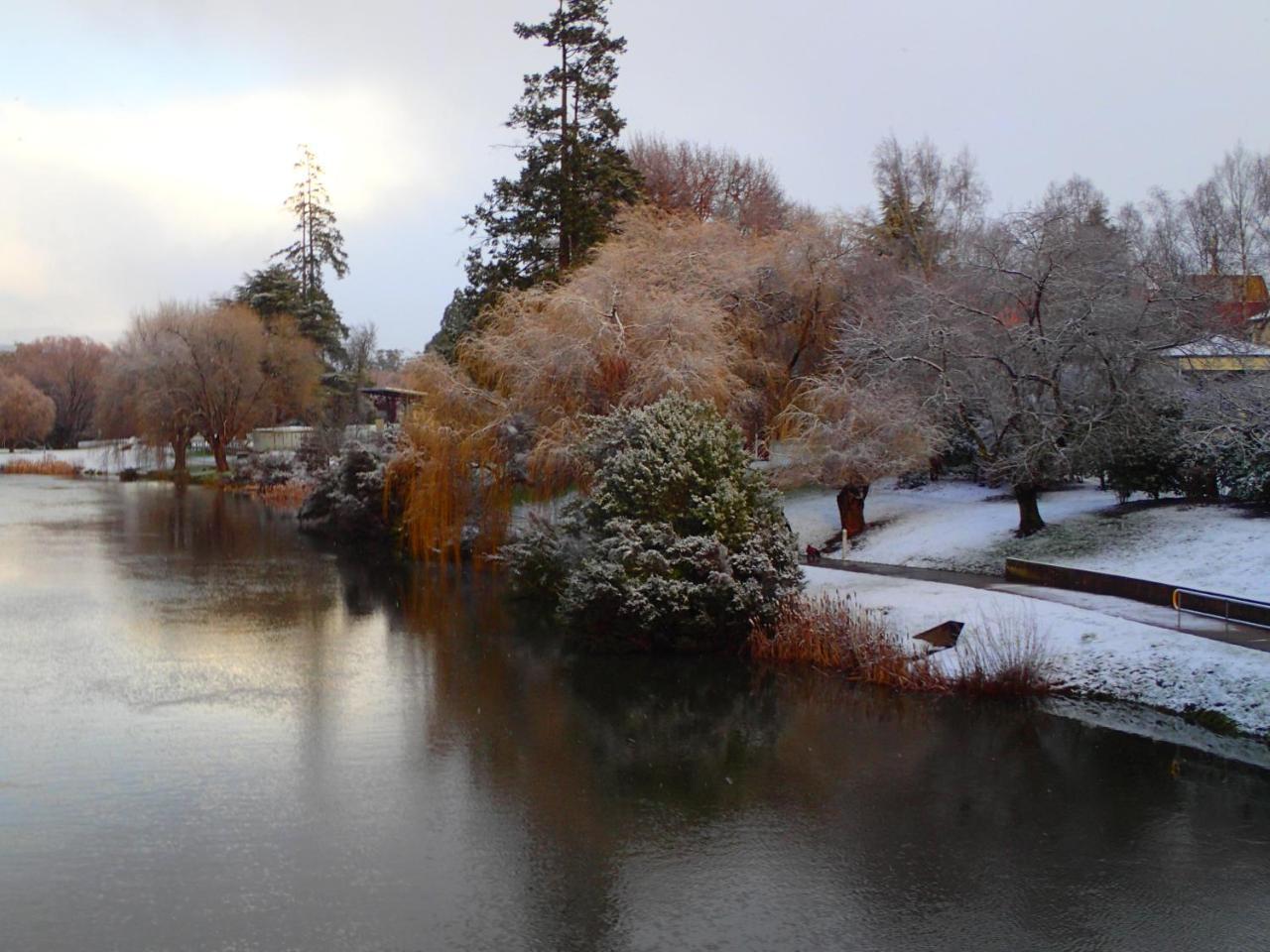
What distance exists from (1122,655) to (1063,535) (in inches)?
289

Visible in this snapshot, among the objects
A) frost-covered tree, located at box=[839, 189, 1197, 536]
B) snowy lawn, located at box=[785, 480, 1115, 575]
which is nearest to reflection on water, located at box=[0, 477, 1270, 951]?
snowy lawn, located at box=[785, 480, 1115, 575]

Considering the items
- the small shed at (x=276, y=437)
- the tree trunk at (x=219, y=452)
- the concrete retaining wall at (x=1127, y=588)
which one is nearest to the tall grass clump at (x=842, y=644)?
the concrete retaining wall at (x=1127, y=588)

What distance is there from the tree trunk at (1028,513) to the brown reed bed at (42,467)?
57977 millimetres

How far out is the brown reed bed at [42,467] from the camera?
213ft

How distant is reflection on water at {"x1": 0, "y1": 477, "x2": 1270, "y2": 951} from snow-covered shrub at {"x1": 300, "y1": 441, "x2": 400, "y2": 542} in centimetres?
1302

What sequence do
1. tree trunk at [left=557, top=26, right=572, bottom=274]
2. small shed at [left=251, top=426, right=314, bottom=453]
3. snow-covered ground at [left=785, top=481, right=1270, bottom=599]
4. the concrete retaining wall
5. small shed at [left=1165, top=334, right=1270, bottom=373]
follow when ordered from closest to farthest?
the concrete retaining wall, snow-covered ground at [left=785, top=481, right=1270, bottom=599], small shed at [left=1165, top=334, right=1270, bottom=373], tree trunk at [left=557, top=26, right=572, bottom=274], small shed at [left=251, top=426, right=314, bottom=453]

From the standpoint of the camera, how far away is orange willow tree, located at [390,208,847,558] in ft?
73.5

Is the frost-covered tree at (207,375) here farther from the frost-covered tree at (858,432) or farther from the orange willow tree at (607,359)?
the frost-covered tree at (858,432)

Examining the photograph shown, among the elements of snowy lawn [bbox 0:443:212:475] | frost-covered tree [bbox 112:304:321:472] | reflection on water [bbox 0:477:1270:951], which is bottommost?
reflection on water [bbox 0:477:1270:951]

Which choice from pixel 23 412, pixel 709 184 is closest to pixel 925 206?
pixel 709 184

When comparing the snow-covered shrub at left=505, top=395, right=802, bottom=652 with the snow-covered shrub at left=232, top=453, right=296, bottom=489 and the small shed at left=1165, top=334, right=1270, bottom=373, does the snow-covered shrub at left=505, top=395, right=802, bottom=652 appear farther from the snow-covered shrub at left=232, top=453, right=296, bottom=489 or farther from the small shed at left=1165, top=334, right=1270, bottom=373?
the snow-covered shrub at left=232, top=453, right=296, bottom=489

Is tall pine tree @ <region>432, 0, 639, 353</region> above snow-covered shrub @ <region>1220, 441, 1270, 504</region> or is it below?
above

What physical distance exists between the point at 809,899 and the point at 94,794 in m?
6.63

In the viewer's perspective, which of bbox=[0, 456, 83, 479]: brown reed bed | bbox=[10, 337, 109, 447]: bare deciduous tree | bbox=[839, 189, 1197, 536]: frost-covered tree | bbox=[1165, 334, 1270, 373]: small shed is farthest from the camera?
bbox=[10, 337, 109, 447]: bare deciduous tree
